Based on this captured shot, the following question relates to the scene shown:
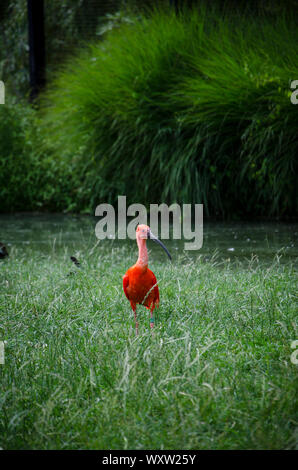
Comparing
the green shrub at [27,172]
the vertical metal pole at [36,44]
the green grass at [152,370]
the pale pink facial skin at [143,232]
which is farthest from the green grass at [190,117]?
the pale pink facial skin at [143,232]

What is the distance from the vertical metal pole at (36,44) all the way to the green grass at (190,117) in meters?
2.28

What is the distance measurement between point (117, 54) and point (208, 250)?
349 centimetres

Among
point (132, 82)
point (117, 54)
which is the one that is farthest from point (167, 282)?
point (117, 54)

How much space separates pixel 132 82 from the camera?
688cm

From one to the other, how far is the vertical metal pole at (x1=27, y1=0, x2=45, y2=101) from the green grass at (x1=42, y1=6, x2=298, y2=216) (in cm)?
228

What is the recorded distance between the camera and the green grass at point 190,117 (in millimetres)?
6145

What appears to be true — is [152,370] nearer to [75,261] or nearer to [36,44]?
[75,261]

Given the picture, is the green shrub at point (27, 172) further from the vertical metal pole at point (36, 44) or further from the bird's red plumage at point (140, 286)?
the bird's red plumage at point (140, 286)

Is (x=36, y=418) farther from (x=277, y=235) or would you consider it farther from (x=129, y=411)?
(x=277, y=235)

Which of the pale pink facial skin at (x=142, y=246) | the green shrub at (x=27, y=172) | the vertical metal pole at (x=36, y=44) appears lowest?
the pale pink facial skin at (x=142, y=246)

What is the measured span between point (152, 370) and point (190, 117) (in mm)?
4676

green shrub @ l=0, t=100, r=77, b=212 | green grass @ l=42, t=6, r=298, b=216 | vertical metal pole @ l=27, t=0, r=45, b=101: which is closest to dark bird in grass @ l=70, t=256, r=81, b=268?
green grass @ l=42, t=6, r=298, b=216

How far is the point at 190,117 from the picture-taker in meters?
6.28

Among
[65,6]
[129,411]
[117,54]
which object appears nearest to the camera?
[129,411]
